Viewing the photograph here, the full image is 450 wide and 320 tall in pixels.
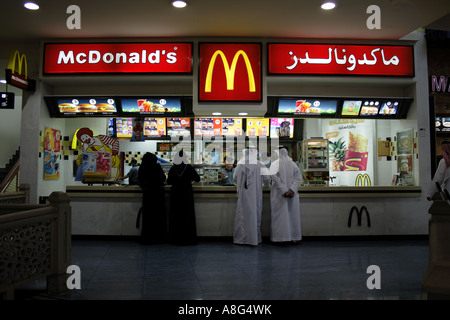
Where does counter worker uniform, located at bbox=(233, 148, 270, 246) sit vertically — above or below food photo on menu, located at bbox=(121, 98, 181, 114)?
below

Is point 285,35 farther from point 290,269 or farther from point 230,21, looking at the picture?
point 290,269

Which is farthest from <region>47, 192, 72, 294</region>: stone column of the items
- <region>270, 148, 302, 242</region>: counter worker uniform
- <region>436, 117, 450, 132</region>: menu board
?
<region>436, 117, 450, 132</region>: menu board

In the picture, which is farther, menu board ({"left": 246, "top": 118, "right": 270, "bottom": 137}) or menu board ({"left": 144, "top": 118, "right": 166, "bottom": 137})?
menu board ({"left": 246, "top": 118, "right": 270, "bottom": 137})

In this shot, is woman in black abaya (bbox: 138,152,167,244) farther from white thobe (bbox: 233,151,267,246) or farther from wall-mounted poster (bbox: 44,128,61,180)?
wall-mounted poster (bbox: 44,128,61,180)

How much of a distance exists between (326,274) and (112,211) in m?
4.28

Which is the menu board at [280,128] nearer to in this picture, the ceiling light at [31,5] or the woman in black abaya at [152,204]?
the woman in black abaya at [152,204]

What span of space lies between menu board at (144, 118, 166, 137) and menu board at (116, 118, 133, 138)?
18.9 inches

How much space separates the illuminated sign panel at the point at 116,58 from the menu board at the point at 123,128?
228 centimetres

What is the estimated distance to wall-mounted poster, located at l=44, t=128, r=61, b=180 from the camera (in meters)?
6.97

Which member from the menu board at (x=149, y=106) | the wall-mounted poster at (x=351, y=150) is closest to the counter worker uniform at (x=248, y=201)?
the menu board at (x=149, y=106)

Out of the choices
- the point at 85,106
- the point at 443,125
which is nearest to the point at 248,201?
the point at 85,106

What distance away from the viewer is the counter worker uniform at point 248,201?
629 cm

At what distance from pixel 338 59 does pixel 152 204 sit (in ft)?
14.9

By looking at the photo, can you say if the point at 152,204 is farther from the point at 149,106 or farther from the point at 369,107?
the point at 369,107
